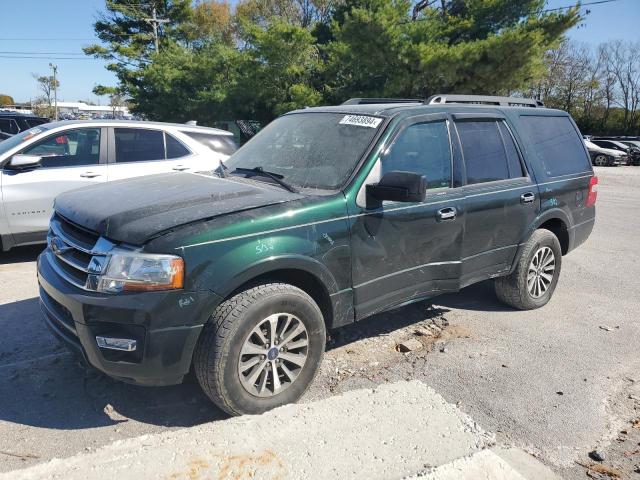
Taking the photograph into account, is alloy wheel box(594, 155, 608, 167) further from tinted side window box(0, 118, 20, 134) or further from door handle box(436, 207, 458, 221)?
door handle box(436, 207, 458, 221)

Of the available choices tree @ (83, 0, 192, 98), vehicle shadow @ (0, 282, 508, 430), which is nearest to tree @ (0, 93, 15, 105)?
tree @ (83, 0, 192, 98)

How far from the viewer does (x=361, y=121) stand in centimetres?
392

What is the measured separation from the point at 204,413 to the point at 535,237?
340cm

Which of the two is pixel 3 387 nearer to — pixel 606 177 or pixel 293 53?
pixel 293 53

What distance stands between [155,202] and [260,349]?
108cm

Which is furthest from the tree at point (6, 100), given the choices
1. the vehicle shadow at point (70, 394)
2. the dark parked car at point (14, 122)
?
the vehicle shadow at point (70, 394)

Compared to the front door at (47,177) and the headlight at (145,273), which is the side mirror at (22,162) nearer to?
the front door at (47,177)

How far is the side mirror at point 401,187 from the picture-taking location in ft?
10.9

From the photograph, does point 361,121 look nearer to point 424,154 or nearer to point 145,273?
point 424,154

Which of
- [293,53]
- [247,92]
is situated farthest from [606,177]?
[247,92]

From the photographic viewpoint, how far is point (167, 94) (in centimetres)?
2862

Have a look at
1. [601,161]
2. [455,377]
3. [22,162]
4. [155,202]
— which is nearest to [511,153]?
[455,377]

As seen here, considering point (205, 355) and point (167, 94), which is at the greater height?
point (167, 94)

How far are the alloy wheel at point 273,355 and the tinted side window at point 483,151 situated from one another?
1975mm
